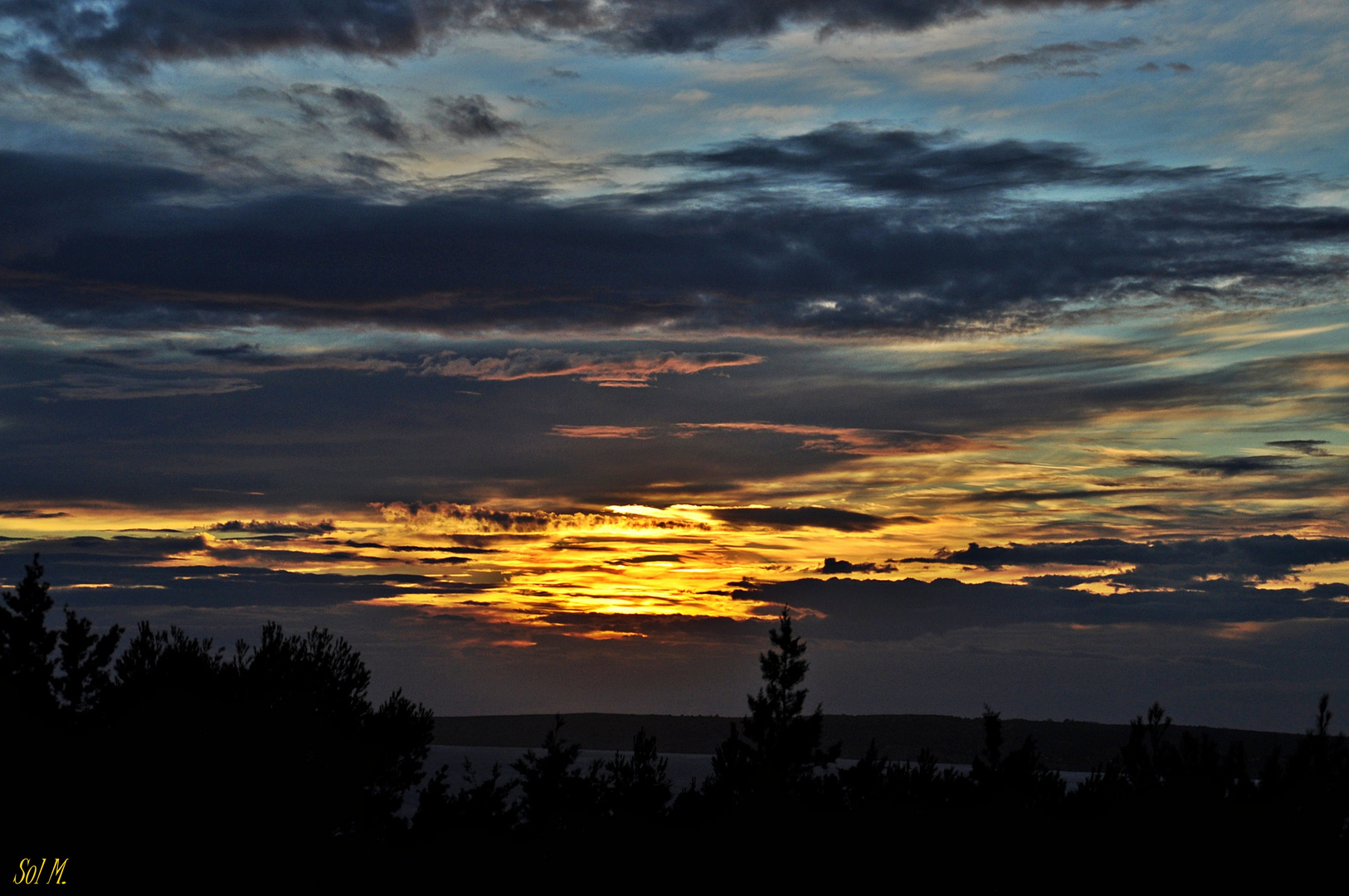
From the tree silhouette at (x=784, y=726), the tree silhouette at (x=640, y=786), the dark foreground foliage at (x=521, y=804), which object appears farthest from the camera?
the tree silhouette at (x=784, y=726)

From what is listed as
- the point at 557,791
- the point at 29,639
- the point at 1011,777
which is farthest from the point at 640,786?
the point at 29,639

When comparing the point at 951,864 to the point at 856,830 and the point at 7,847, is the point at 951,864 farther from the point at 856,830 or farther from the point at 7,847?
the point at 7,847

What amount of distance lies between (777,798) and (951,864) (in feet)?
20.5

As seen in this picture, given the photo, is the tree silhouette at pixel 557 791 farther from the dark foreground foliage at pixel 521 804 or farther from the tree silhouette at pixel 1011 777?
the tree silhouette at pixel 1011 777

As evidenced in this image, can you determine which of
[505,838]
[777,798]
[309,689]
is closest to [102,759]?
[309,689]

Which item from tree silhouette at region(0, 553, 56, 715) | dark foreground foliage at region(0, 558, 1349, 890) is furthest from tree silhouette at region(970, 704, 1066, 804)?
tree silhouette at region(0, 553, 56, 715)

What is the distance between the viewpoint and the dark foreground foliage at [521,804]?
3509 centimetres

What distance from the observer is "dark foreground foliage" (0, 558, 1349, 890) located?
35094mm

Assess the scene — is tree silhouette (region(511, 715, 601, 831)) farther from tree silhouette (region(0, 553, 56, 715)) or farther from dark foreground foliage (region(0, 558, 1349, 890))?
tree silhouette (region(0, 553, 56, 715))

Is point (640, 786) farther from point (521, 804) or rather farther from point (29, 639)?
point (29, 639)

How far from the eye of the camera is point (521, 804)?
43844mm

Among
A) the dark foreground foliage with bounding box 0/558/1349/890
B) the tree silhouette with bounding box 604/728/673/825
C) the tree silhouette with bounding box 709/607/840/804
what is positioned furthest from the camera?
the tree silhouette with bounding box 709/607/840/804

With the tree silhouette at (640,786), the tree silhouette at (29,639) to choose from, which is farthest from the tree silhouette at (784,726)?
the tree silhouette at (29,639)

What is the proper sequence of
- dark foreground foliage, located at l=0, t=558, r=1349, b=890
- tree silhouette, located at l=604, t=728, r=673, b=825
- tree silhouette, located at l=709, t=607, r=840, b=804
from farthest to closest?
1. tree silhouette, located at l=709, t=607, r=840, b=804
2. tree silhouette, located at l=604, t=728, r=673, b=825
3. dark foreground foliage, located at l=0, t=558, r=1349, b=890
